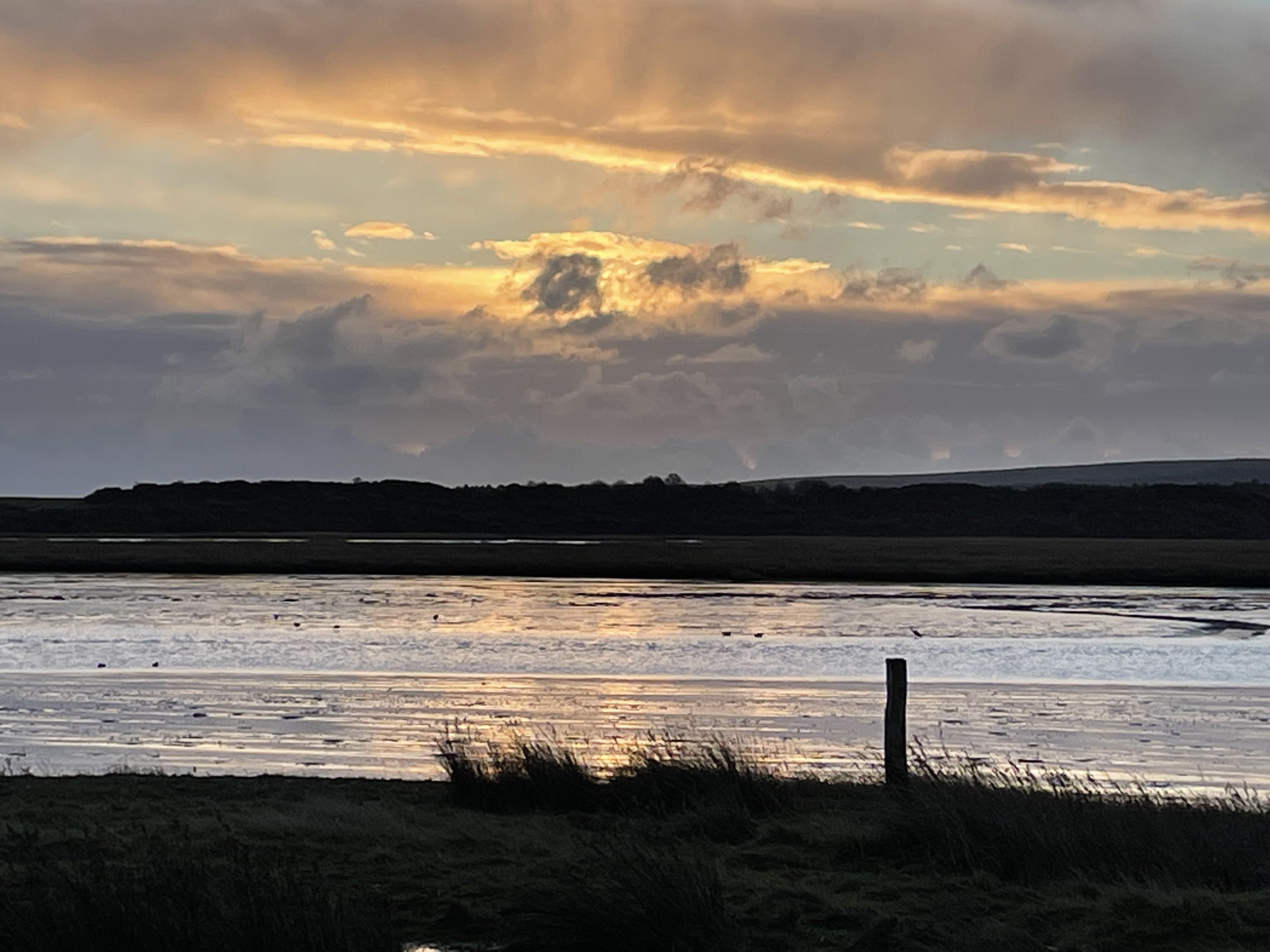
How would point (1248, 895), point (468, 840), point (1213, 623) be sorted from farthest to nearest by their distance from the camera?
point (1213, 623)
point (468, 840)
point (1248, 895)

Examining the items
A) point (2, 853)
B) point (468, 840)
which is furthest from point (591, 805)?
point (2, 853)

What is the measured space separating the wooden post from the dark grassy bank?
59827mm

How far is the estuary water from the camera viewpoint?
1795 centimetres

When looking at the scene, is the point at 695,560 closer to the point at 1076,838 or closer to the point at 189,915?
the point at 1076,838

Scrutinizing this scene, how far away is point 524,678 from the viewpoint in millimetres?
27344

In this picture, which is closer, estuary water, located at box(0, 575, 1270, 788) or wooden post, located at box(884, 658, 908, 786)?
wooden post, located at box(884, 658, 908, 786)

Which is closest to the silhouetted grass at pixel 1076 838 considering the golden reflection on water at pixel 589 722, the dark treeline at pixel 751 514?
the golden reflection on water at pixel 589 722

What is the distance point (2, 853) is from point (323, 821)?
245 centimetres

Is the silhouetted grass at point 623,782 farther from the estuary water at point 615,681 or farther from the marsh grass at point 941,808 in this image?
the estuary water at point 615,681

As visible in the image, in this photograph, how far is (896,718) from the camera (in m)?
14.1

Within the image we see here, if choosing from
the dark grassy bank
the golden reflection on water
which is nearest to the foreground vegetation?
the golden reflection on water

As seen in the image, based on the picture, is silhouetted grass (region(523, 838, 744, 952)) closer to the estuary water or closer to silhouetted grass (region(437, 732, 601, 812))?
silhouetted grass (region(437, 732, 601, 812))

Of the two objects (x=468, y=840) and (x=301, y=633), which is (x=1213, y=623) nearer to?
(x=301, y=633)

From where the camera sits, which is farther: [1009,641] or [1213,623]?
[1213,623]
